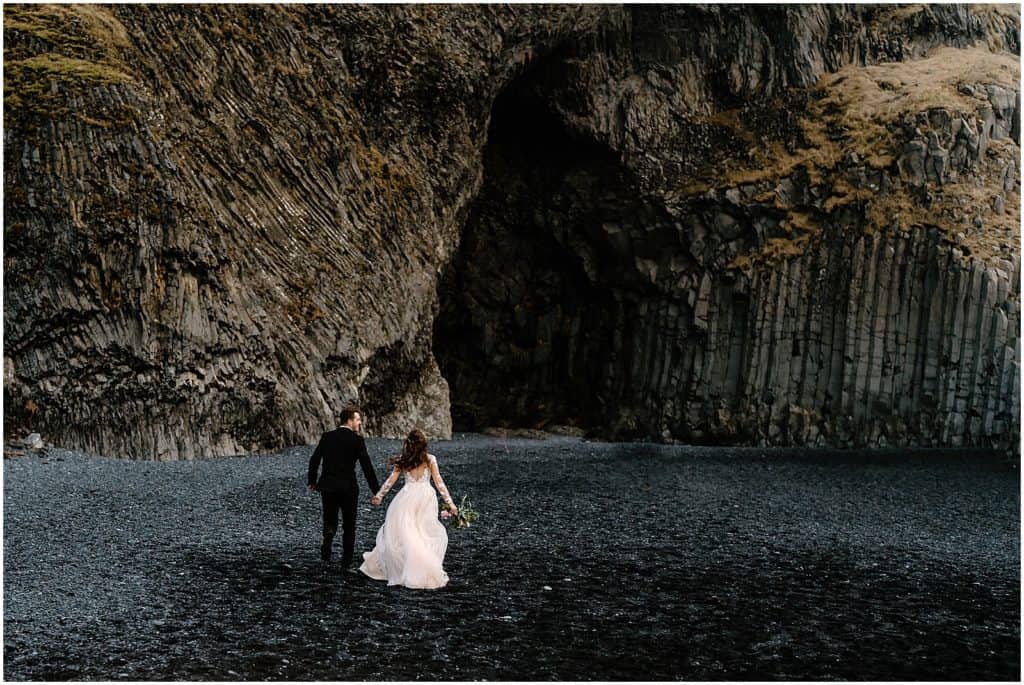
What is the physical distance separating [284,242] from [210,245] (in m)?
2.31

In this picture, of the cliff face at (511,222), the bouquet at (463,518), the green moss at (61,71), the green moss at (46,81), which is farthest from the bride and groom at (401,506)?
the green moss at (61,71)

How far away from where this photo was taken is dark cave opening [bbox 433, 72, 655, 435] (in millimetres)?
36031

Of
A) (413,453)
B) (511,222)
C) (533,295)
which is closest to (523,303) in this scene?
(533,295)

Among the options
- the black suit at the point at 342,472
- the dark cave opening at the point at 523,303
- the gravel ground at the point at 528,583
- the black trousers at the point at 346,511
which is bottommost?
the gravel ground at the point at 528,583

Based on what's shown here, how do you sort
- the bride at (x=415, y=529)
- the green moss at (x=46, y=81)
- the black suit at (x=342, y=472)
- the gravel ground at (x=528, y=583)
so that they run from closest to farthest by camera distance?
the gravel ground at (x=528, y=583) < the bride at (x=415, y=529) < the black suit at (x=342, y=472) < the green moss at (x=46, y=81)

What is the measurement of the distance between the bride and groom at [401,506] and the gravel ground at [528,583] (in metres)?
0.30

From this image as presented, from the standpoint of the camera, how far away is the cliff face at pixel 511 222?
2383 centimetres

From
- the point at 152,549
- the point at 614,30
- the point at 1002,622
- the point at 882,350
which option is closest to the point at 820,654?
the point at 1002,622

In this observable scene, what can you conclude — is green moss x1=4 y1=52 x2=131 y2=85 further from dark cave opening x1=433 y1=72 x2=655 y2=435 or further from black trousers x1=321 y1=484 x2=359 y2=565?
black trousers x1=321 y1=484 x2=359 y2=565

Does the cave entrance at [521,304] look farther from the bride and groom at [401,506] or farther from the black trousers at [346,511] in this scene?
the bride and groom at [401,506]

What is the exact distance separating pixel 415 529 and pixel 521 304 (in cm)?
2388

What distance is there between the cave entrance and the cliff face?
9 cm

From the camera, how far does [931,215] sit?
30.6 metres

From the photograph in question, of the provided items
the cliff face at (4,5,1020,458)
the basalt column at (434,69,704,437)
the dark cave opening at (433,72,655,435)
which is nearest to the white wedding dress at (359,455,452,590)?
the cliff face at (4,5,1020,458)
